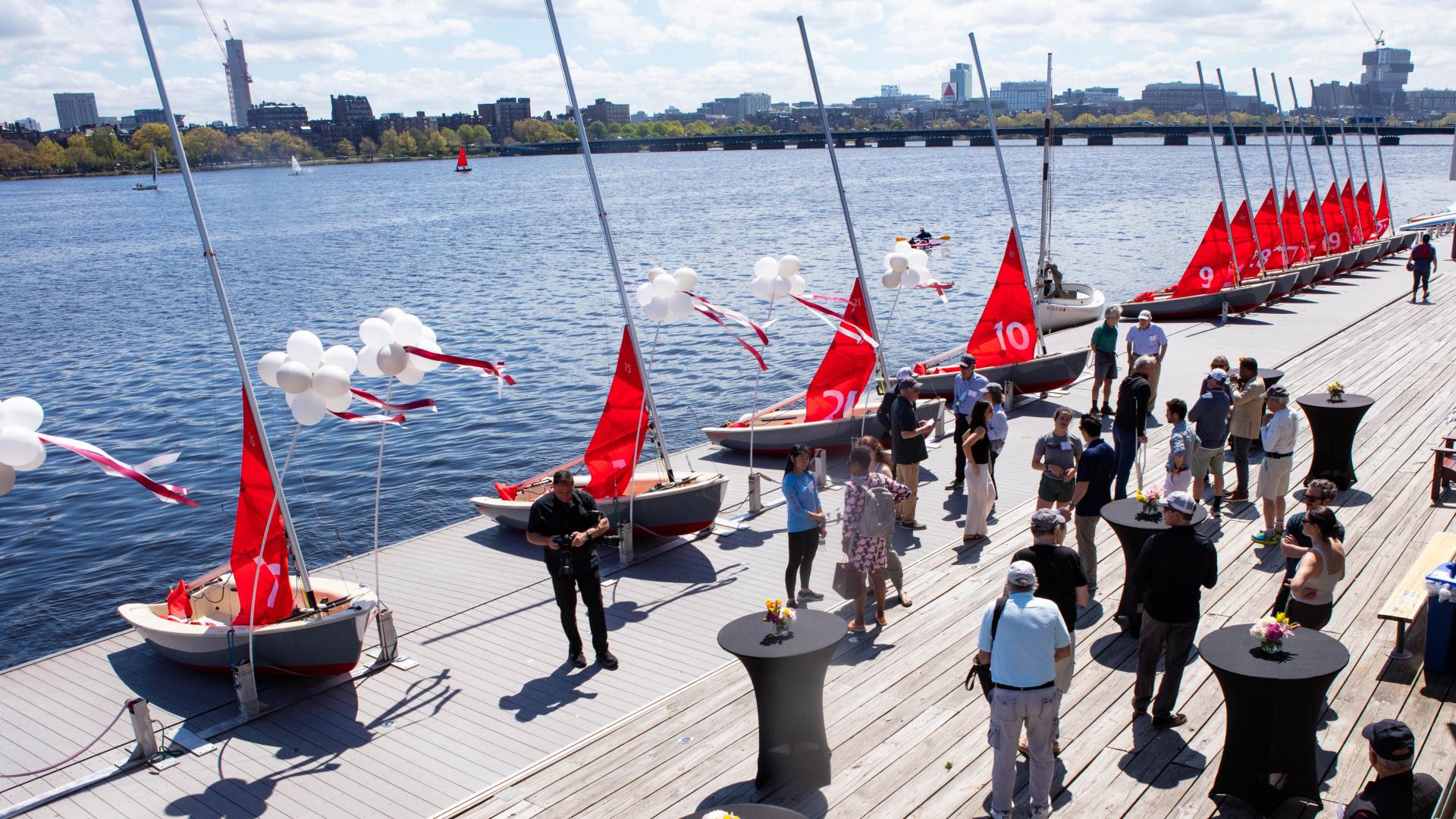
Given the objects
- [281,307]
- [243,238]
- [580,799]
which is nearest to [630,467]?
[580,799]

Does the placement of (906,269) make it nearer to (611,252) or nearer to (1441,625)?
(611,252)

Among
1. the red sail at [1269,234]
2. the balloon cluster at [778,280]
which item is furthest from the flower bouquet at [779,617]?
the red sail at [1269,234]

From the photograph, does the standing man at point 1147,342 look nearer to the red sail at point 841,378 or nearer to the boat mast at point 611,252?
the red sail at point 841,378

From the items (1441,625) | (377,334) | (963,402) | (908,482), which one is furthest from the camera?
(963,402)

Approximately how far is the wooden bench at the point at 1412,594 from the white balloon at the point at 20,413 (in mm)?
9486

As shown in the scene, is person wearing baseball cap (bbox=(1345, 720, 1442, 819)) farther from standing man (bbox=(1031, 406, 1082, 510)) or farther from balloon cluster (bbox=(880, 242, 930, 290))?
balloon cluster (bbox=(880, 242, 930, 290))

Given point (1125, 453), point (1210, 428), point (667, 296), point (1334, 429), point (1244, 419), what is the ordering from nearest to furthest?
point (1210, 428) < point (1125, 453) < point (1244, 419) < point (1334, 429) < point (667, 296)

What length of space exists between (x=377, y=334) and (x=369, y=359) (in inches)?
10.1

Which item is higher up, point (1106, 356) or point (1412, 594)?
point (1106, 356)

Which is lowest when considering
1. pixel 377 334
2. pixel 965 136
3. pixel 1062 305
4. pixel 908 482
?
pixel 1062 305

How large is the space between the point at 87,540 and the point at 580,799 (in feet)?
50.5

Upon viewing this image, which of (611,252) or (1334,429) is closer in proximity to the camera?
(1334,429)

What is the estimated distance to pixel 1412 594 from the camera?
7.90 metres

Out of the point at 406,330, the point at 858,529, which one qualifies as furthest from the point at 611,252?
the point at 858,529
